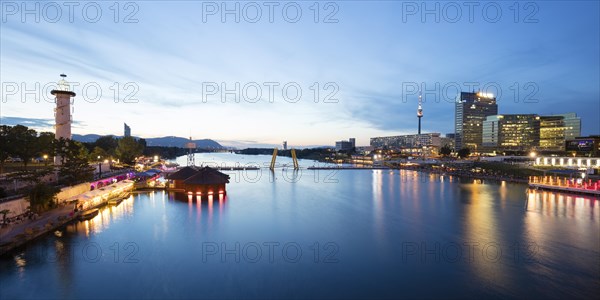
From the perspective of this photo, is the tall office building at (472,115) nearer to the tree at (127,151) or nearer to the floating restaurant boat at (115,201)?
the tree at (127,151)

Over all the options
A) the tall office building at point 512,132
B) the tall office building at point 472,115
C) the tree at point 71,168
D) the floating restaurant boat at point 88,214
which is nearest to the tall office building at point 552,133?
the tall office building at point 512,132

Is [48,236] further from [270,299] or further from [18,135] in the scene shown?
[18,135]

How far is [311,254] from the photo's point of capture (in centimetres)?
1019

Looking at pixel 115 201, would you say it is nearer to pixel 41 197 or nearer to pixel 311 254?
pixel 41 197

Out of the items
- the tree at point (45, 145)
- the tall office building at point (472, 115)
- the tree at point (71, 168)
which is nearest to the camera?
the tree at point (71, 168)

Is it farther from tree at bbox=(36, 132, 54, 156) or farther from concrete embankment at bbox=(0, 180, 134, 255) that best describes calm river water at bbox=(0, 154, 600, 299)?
tree at bbox=(36, 132, 54, 156)

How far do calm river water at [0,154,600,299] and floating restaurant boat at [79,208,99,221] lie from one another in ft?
1.13

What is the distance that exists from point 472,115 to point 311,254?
312ft

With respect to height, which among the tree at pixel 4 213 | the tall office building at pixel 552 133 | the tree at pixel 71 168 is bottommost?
the tree at pixel 4 213

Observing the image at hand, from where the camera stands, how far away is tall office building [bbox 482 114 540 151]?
7731cm

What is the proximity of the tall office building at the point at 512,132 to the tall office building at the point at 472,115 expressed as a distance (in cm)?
532

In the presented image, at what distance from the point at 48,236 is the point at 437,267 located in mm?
11465

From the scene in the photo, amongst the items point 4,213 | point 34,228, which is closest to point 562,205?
point 34,228

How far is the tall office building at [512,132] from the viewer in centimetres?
7731
